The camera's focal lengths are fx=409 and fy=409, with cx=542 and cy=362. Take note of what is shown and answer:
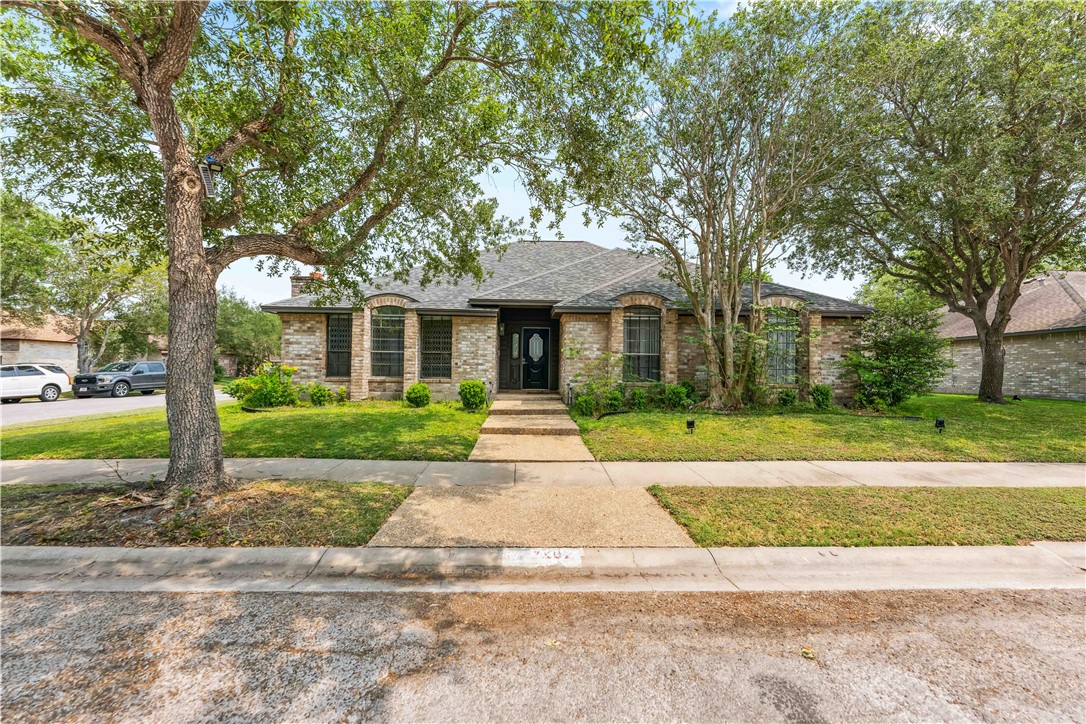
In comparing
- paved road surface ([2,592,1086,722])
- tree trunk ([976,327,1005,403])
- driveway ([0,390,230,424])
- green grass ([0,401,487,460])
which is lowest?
paved road surface ([2,592,1086,722])

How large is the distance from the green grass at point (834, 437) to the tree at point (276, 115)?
4.99 meters

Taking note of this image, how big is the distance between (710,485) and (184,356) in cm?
676

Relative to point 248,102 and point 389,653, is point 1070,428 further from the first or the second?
point 248,102

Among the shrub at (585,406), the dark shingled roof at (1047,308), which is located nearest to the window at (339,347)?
the shrub at (585,406)

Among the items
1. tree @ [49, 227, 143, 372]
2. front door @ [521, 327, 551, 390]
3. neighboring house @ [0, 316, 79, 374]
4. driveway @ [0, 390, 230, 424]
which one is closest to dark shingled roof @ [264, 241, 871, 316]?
front door @ [521, 327, 551, 390]

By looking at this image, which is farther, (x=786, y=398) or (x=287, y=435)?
(x=786, y=398)

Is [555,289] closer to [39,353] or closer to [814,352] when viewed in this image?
[814,352]

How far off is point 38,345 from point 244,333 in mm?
11062

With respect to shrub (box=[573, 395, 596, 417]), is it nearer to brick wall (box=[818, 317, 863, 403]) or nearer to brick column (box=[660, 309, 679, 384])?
brick column (box=[660, 309, 679, 384])

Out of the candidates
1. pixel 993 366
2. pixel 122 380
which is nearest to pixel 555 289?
pixel 993 366

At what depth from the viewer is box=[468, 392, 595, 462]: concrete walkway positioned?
721 cm

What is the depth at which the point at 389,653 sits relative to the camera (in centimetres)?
254

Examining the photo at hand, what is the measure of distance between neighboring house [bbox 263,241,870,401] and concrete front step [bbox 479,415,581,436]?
300 centimetres

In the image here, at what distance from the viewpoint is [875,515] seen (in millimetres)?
4641
